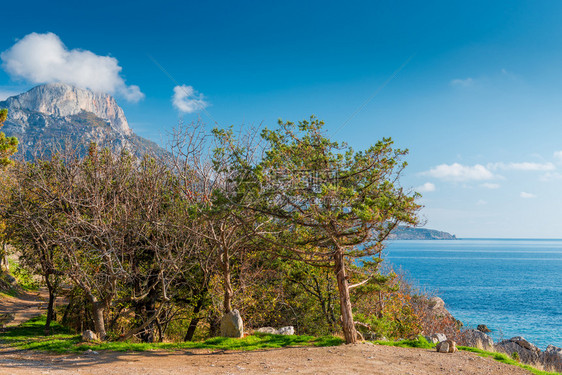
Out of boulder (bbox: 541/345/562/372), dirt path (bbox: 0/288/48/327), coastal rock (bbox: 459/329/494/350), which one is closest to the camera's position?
dirt path (bbox: 0/288/48/327)

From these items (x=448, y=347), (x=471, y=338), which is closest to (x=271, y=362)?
(x=448, y=347)

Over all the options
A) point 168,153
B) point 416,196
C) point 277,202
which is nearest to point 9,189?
point 168,153

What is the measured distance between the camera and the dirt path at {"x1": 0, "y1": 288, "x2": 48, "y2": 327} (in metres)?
25.4

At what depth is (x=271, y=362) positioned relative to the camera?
12.3 meters

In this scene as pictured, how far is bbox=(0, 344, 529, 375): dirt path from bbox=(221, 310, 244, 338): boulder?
6.18ft

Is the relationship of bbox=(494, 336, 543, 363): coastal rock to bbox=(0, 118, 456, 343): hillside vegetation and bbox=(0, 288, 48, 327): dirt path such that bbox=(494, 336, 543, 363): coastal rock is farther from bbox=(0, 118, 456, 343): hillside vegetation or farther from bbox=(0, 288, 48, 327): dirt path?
bbox=(0, 288, 48, 327): dirt path

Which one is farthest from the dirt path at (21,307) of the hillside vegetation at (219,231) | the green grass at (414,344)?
the green grass at (414,344)

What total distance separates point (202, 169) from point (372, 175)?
7781mm

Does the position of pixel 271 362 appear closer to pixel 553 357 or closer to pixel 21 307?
pixel 553 357

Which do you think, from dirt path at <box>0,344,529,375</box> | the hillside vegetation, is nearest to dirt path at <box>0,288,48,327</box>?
the hillside vegetation

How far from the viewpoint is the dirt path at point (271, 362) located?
11.3 m

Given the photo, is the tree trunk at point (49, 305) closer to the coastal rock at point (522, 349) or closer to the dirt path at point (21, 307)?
the dirt path at point (21, 307)

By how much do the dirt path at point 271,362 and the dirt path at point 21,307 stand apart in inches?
521

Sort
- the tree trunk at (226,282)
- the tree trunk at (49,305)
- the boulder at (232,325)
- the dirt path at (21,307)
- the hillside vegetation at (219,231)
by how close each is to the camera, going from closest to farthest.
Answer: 1. the hillside vegetation at (219,231)
2. the boulder at (232,325)
3. the tree trunk at (226,282)
4. the tree trunk at (49,305)
5. the dirt path at (21,307)
